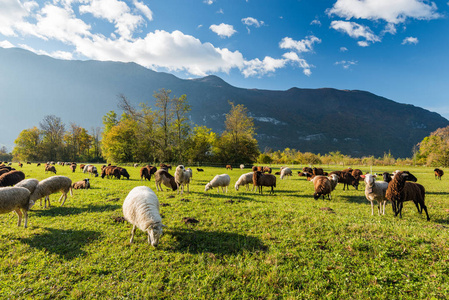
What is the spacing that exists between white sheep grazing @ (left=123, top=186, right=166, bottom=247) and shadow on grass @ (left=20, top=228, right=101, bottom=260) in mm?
1494

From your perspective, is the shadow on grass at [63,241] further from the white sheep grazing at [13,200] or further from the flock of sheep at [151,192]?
the white sheep grazing at [13,200]

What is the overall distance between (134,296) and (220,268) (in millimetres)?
2034

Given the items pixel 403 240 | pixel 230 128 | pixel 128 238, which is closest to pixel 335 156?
pixel 230 128

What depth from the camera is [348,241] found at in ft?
18.7

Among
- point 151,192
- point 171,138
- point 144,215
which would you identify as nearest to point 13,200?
point 151,192

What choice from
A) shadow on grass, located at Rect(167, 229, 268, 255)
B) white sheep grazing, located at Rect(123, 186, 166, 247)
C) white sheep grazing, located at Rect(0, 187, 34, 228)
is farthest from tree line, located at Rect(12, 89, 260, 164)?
shadow on grass, located at Rect(167, 229, 268, 255)

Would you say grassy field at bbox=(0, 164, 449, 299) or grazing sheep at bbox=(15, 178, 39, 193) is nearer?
grassy field at bbox=(0, 164, 449, 299)

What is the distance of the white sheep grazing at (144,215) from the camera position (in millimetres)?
5549

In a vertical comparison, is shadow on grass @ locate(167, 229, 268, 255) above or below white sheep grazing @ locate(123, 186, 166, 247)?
below

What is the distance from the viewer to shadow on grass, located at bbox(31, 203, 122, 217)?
8867 mm

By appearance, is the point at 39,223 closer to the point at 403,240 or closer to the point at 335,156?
the point at 403,240

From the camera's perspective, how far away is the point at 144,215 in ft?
19.2

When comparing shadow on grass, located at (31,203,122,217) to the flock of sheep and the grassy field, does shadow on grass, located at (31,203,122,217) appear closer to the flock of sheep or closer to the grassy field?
the flock of sheep

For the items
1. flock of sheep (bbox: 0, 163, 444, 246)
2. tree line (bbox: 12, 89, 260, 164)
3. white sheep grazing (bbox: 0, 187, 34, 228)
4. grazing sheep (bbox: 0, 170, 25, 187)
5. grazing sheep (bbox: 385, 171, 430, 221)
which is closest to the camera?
flock of sheep (bbox: 0, 163, 444, 246)
